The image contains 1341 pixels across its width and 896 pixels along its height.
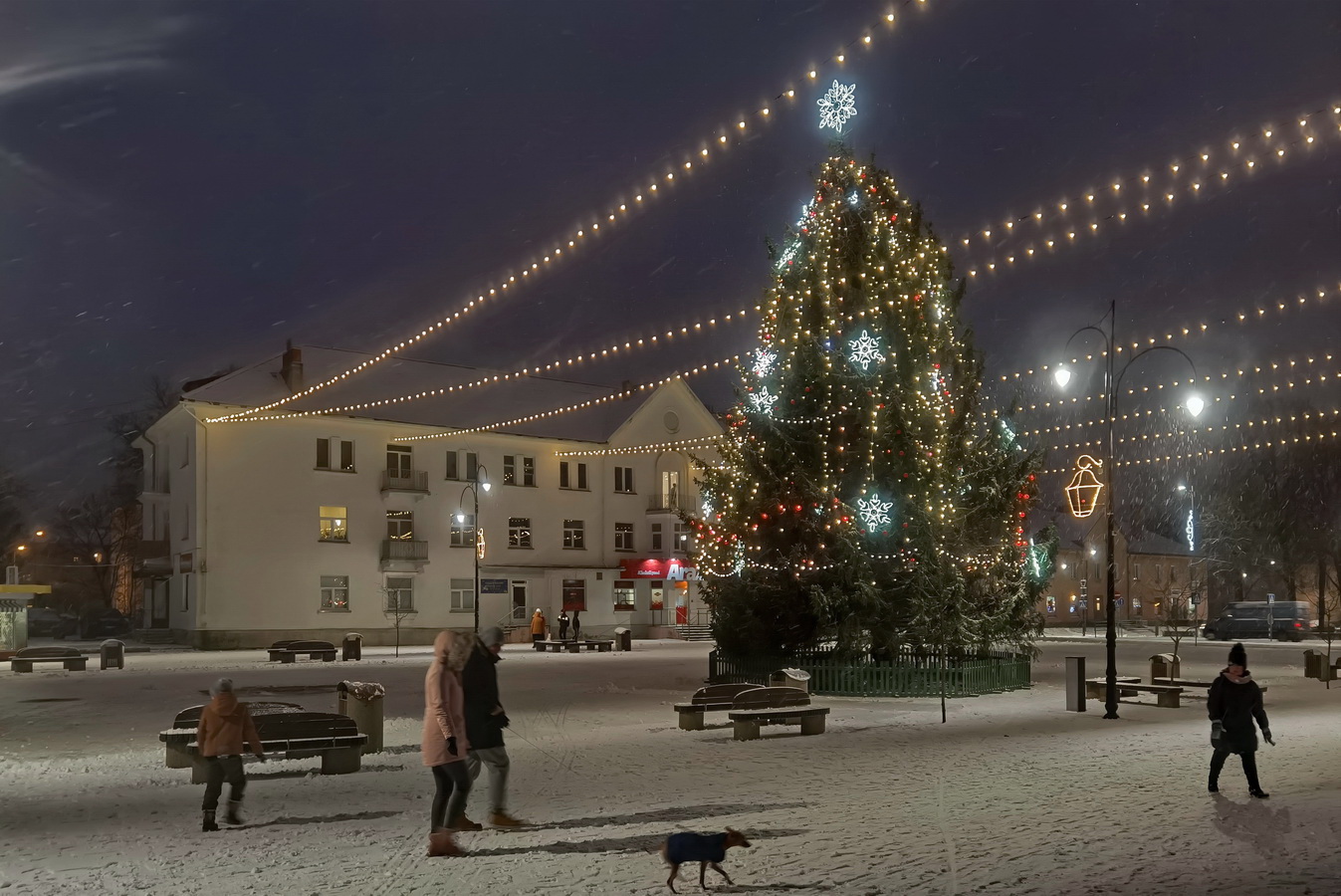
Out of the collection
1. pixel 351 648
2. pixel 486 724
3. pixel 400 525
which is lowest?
pixel 351 648

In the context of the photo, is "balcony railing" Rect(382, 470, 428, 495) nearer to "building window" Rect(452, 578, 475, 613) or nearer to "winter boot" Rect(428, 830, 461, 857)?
"building window" Rect(452, 578, 475, 613)

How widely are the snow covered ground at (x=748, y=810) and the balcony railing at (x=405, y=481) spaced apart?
3194cm

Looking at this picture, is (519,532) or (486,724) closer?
(486,724)

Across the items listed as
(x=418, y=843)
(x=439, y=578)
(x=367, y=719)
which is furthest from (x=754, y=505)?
(x=439, y=578)

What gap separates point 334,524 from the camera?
169 ft

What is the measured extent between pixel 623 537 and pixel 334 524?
15.6 m

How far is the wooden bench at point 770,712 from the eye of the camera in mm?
16766

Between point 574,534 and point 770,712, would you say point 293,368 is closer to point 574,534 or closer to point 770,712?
point 574,534

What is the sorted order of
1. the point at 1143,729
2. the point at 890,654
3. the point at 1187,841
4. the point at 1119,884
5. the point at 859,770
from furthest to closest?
the point at 890,654, the point at 1143,729, the point at 859,770, the point at 1187,841, the point at 1119,884

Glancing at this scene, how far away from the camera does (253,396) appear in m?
50.6

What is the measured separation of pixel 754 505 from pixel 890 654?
3.88 m

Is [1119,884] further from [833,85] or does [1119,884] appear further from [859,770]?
[833,85]

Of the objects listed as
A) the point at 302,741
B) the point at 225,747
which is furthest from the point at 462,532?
the point at 225,747

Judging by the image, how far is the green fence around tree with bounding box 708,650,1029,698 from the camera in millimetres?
23812
